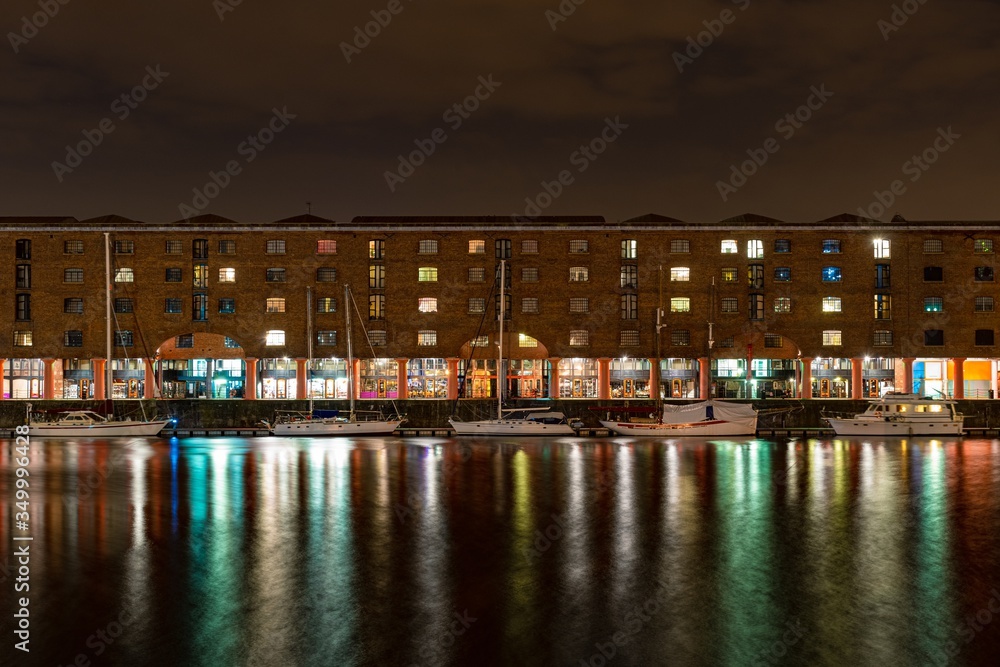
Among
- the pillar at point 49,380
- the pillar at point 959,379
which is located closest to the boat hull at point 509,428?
the pillar at point 959,379

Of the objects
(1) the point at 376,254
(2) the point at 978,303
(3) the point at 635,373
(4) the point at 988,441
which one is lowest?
(4) the point at 988,441

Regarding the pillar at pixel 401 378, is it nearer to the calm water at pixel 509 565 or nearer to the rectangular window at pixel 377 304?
the rectangular window at pixel 377 304

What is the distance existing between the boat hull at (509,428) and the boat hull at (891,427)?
18093 millimetres

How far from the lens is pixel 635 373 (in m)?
71.7

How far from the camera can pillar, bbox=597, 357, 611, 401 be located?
71375 mm

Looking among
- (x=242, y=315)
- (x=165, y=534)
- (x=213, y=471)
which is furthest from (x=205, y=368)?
(x=165, y=534)

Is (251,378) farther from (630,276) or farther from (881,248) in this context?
(881,248)

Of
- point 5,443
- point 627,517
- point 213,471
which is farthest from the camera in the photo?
point 5,443

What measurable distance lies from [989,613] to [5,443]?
54332 millimetres

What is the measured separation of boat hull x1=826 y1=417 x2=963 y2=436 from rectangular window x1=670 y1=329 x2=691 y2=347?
15.4 meters

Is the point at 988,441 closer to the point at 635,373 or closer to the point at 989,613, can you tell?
the point at 635,373

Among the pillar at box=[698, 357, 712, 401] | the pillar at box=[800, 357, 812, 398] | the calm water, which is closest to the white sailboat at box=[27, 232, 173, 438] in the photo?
the calm water

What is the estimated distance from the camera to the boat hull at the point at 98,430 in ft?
189

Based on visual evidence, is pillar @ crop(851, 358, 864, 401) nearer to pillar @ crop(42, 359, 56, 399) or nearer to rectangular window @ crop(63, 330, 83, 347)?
rectangular window @ crop(63, 330, 83, 347)
